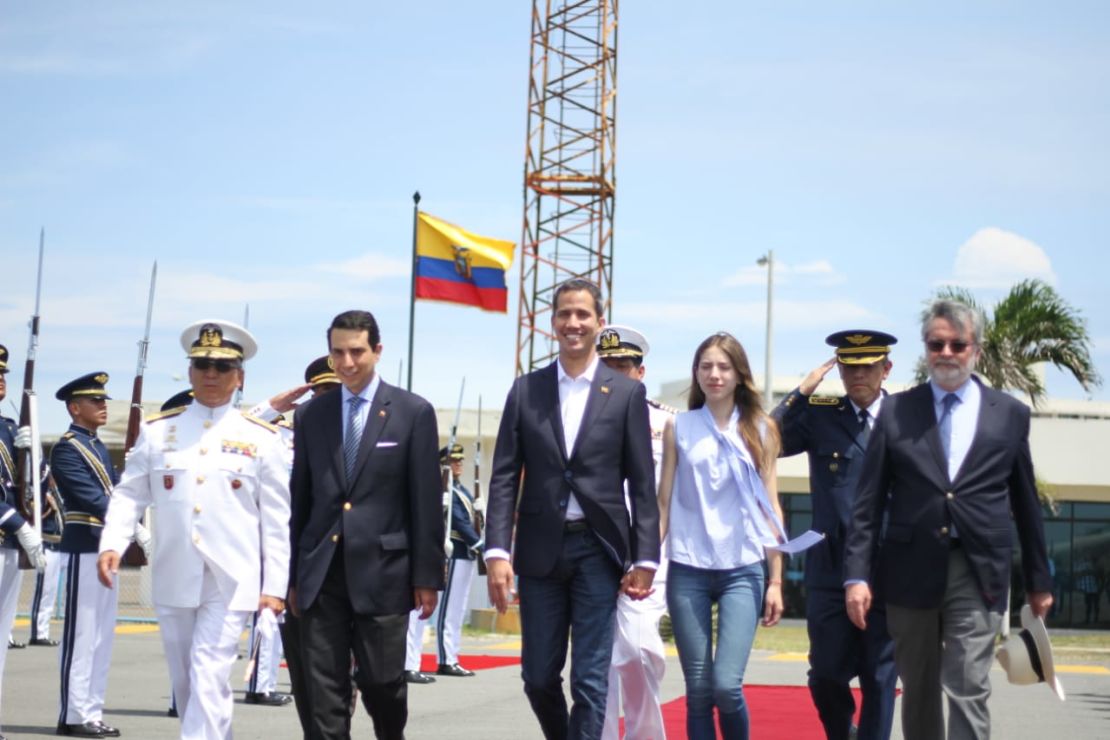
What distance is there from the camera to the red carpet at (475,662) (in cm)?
1681

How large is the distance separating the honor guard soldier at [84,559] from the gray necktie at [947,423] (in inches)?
231

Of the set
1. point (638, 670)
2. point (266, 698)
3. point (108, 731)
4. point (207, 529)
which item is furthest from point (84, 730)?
point (638, 670)

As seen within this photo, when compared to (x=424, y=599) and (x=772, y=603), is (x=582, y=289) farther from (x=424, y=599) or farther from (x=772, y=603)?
A: (x=772, y=603)

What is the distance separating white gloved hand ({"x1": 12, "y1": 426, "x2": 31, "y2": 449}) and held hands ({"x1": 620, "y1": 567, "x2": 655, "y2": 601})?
4.62 metres

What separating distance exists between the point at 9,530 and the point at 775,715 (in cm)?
575

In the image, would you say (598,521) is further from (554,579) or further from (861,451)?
(861,451)

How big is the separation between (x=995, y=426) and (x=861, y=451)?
62.6 inches

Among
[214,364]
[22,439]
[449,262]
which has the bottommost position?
[22,439]

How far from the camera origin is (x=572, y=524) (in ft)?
22.2

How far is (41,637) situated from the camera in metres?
19.0

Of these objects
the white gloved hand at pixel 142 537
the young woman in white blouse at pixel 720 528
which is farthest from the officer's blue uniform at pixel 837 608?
the white gloved hand at pixel 142 537

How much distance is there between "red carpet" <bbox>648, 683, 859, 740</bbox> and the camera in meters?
10.6

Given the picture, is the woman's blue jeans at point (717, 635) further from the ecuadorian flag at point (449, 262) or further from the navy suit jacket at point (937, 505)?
the ecuadorian flag at point (449, 262)

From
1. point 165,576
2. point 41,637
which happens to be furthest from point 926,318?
point 41,637
